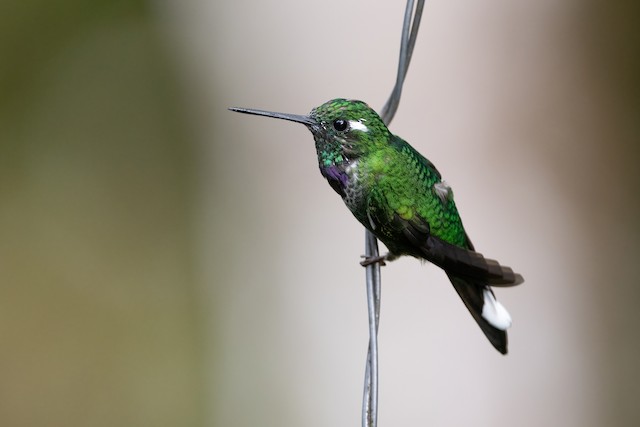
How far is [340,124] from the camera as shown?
1.20 m

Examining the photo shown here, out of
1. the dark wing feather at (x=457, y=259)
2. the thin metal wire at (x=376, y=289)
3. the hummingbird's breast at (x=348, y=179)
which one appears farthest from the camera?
the hummingbird's breast at (x=348, y=179)

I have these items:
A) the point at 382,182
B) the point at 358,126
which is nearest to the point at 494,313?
the point at 382,182

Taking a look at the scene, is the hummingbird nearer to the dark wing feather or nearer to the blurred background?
the dark wing feather

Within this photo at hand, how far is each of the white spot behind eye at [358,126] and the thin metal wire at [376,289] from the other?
0.25 feet

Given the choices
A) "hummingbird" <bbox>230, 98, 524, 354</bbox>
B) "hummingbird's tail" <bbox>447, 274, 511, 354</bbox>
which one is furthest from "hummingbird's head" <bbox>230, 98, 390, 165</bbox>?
"hummingbird's tail" <bbox>447, 274, 511, 354</bbox>

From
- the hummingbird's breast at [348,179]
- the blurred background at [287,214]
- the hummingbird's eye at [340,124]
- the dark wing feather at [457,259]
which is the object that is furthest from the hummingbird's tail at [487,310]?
the blurred background at [287,214]

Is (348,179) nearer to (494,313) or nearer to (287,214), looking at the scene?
(494,313)

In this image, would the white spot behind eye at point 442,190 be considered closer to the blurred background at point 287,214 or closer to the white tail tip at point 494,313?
the white tail tip at point 494,313

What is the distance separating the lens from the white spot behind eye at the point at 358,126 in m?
1.19

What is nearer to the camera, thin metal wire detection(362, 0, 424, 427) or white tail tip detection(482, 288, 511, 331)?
thin metal wire detection(362, 0, 424, 427)

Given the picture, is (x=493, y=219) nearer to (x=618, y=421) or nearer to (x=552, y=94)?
(x=552, y=94)

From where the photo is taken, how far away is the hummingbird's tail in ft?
4.32

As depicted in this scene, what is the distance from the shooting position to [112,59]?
142 inches

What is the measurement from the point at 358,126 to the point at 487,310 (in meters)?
0.45
